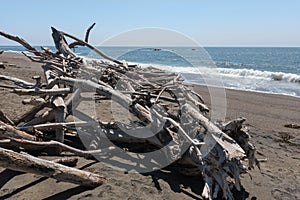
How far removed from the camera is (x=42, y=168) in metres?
2.85

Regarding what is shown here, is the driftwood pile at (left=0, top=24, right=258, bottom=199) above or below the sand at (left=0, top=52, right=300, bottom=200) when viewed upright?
above

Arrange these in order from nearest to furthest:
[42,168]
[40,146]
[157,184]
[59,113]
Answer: [42,168] → [157,184] → [40,146] → [59,113]

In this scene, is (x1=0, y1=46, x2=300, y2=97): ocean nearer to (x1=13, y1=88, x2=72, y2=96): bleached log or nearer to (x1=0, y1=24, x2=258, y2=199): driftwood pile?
(x1=0, y1=24, x2=258, y2=199): driftwood pile

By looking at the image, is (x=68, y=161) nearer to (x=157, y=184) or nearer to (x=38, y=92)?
(x=157, y=184)

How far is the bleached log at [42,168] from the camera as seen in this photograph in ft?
8.97

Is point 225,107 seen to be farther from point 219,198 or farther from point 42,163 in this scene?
point 42,163

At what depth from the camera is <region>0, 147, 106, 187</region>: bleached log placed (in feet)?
8.97

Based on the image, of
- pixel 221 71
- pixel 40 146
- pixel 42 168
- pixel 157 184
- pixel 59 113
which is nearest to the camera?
pixel 42 168

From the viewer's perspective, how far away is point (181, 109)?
4055 mm

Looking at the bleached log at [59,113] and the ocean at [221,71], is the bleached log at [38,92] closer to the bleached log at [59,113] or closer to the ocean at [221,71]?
the bleached log at [59,113]

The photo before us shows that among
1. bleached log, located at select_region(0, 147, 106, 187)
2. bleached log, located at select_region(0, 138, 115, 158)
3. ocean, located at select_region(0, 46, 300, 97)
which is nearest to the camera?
bleached log, located at select_region(0, 147, 106, 187)

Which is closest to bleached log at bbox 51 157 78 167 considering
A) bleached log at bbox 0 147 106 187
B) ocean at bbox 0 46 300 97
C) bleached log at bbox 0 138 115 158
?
bleached log at bbox 0 138 115 158

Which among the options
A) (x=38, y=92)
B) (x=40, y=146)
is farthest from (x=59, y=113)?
(x=40, y=146)

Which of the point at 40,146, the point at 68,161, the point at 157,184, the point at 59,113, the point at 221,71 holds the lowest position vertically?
the point at 221,71
